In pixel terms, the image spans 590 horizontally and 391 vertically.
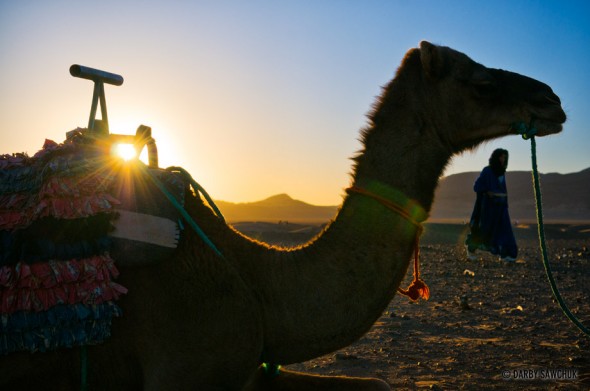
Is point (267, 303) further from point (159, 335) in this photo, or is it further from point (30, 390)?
point (30, 390)

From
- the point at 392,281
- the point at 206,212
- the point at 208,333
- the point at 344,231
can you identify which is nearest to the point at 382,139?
the point at 344,231

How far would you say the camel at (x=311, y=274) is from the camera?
2596mm

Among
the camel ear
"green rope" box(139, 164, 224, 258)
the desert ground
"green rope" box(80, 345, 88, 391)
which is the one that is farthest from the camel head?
the desert ground

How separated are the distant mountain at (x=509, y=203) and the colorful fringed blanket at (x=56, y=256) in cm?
7577

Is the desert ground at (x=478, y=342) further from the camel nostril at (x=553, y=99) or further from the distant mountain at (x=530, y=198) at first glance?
the distant mountain at (x=530, y=198)

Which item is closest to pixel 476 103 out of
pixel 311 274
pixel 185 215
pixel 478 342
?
pixel 311 274

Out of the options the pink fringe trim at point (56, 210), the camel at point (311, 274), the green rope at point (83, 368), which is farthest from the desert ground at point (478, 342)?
the pink fringe trim at point (56, 210)

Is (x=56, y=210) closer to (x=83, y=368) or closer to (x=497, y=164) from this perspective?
(x=83, y=368)

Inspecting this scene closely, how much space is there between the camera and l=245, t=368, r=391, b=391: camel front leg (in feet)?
10.2

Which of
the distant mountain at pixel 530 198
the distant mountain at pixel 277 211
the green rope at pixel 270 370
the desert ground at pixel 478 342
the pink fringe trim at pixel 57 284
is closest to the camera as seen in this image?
the pink fringe trim at pixel 57 284

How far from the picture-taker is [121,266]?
2.69 meters

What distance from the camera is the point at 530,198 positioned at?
110062 mm

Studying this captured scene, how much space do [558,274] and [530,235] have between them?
21093 millimetres

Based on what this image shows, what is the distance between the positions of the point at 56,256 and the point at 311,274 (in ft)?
4.16
